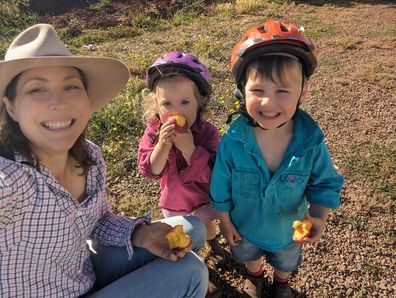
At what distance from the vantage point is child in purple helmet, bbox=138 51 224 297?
8.46ft

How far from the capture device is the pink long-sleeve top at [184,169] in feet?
8.86

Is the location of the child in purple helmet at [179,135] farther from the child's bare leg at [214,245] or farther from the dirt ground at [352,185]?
the dirt ground at [352,185]

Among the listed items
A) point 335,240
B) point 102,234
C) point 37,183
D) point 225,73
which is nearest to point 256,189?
point 102,234

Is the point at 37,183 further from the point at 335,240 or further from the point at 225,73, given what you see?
the point at 225,73

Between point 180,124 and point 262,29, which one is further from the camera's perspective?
point 180,124

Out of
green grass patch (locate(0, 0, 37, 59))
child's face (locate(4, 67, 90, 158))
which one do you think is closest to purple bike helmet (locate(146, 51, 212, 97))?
child's face (locate(4, 67, 90, 158))

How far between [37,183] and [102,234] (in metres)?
0.73

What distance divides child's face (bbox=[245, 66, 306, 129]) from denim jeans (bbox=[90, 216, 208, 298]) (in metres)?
0.95

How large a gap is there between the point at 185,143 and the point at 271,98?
67 cm

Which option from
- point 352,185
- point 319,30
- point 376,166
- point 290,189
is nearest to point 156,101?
point 290,189

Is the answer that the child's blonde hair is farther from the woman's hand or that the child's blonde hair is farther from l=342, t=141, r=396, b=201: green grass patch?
l=342, t=141, r=396, b=201: green grass patch

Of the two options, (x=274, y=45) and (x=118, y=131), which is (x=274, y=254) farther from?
(x=118, y=131)

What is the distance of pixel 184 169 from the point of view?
9.08 feet

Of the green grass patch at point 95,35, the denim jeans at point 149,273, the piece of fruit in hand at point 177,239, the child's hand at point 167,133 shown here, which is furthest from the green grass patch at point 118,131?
the green grass patch at point 95,35
